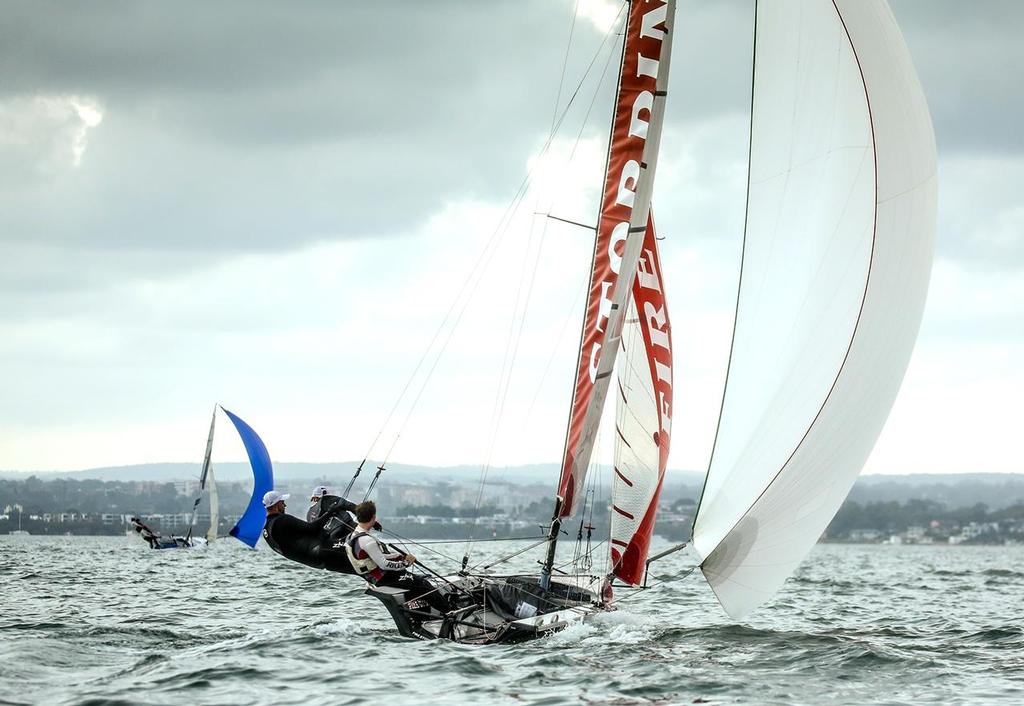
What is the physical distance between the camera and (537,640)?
593 inches

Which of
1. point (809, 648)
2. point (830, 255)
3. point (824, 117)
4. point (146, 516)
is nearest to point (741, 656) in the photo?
point (809, 648)

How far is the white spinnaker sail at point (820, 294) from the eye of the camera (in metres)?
12.9

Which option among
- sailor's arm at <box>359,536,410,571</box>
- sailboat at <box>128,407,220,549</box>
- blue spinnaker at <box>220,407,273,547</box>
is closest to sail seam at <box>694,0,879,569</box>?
sailor's arm at <box>359,536,410,571</box>

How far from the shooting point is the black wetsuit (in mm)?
15906

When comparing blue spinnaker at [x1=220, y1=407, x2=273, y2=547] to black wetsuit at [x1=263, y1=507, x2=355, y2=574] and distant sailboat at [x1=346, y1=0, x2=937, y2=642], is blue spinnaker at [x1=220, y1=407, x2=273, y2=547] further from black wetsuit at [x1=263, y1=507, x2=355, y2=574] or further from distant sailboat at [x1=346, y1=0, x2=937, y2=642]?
distant sailboat at [x1=346, y1=0, x2=937, y2=642]

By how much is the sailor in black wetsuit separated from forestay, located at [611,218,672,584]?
3.56 m

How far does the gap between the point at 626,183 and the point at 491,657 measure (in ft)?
19.2

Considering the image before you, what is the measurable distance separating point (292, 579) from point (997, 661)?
20065 mm

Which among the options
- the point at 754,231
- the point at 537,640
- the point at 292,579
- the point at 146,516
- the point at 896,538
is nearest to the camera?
the point at 754,231

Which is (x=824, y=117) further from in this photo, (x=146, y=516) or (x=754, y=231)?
(x=146, y=516)

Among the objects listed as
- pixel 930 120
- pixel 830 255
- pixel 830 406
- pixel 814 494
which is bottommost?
pixel 814 494

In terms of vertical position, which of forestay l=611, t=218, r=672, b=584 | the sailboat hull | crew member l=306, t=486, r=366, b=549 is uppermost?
→ forestay l=611, t=218, r=672, b=584

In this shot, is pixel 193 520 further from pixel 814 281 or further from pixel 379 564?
pixel 814 281

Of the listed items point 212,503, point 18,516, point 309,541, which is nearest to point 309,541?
point 309,541
